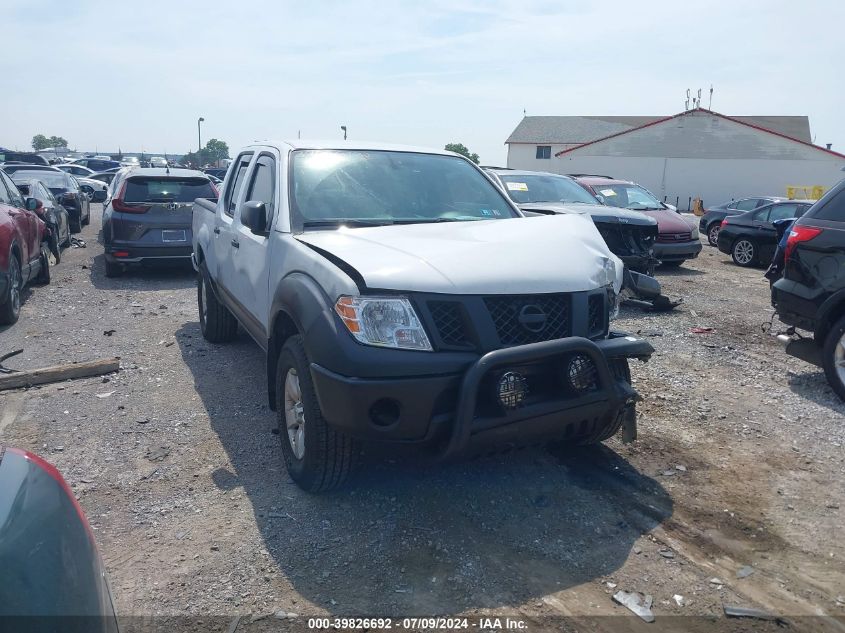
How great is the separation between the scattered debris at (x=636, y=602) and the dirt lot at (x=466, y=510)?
1.5 inches

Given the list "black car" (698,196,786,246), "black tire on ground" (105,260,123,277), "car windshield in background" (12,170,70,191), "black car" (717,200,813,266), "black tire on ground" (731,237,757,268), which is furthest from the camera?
"black car" (698,196,786,246)

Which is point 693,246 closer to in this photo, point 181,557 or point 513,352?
point 513,352

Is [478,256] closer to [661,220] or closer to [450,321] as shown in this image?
[450,321]

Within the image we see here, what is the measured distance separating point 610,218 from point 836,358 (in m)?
4.89

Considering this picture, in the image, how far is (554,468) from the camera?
4285 millimetres

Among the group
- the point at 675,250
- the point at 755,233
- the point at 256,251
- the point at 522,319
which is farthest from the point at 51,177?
the point at 522,319

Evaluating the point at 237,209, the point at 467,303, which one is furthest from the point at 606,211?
the point at 467,303

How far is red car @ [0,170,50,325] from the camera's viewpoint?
751 cm

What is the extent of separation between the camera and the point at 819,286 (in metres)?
5.75

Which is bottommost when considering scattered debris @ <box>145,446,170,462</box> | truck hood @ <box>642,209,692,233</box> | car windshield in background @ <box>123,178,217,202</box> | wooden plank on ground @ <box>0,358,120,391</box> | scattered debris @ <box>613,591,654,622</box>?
scattered debris @ <box>613,591,654,622</box>

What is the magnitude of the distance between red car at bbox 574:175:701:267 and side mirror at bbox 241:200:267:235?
8.86 metres

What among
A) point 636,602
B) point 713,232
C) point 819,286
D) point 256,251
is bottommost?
point 636,602

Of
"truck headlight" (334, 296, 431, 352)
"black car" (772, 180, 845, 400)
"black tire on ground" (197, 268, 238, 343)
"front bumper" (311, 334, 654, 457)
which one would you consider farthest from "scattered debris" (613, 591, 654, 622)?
"black tire on ground" (197, 268, 238, 343)

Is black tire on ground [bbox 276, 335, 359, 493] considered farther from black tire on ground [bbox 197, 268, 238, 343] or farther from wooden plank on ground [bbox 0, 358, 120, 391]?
black tire on ground [bbox 197, 268, 238, 343]
